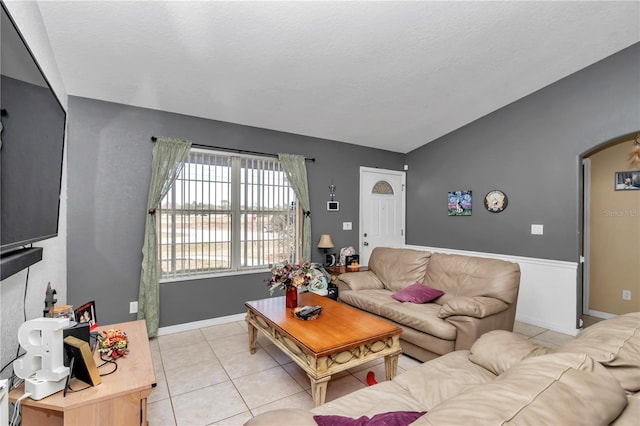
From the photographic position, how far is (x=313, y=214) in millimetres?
4484

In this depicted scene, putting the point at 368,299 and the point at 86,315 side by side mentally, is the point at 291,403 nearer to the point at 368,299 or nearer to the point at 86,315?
the point at 368,299

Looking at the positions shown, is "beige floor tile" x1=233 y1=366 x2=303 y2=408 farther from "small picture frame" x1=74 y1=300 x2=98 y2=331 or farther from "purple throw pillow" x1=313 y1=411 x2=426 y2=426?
"purple throw pillow" x1=313 y1=411 x2=426 y2=426

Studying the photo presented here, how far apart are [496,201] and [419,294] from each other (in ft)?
6.71

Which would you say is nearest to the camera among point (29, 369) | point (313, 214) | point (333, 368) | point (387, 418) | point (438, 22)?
point (387, 418)

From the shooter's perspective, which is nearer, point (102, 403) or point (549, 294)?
point (102, 403)

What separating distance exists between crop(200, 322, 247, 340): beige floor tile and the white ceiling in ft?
8.52

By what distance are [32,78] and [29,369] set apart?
49.2 inches

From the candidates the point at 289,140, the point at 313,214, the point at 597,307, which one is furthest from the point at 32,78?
the point at 597,307

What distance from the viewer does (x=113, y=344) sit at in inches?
66.2

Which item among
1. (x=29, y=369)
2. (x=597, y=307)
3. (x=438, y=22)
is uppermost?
(x=438, y=22)

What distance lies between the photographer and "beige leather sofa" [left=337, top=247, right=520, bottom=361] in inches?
98.8

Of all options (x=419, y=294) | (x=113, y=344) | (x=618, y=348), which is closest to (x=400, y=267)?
(x=419, y=294)

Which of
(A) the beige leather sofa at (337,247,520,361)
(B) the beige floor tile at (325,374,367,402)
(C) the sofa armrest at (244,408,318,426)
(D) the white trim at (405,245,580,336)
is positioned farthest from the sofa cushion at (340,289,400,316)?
(C) the sofa armrest at (244,408,318,426)

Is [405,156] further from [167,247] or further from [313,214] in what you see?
[167,247]
